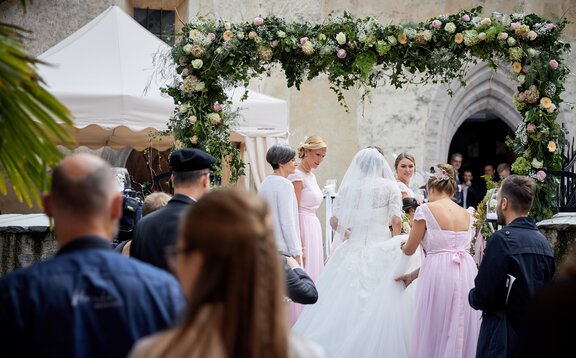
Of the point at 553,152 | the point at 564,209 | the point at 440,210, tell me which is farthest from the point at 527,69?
the point at 440,210

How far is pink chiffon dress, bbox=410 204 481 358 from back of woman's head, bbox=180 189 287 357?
5319 millimetres

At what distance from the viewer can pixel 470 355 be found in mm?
7270

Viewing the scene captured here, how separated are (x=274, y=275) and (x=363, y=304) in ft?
20.3

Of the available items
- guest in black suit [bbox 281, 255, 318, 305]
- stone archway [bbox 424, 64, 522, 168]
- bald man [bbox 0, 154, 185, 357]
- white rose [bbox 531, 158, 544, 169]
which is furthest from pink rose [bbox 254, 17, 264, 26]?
stone archway [bbox 424, 64, 522, 168]

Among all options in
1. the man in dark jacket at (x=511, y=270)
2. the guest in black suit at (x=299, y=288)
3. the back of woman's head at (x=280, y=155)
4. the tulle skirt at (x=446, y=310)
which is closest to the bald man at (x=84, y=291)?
the guest in black suit at (x=299, y=288)

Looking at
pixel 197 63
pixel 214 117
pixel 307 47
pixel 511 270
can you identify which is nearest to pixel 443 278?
pixel 511 270

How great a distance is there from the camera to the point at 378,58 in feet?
30.4

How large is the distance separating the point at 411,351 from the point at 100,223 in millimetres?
5295

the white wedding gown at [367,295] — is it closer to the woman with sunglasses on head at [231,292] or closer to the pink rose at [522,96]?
the pink rose at [522,96]

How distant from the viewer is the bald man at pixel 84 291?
270 cm

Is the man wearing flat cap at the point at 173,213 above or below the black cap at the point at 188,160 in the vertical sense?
below

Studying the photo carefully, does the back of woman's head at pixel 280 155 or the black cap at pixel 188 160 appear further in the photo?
the back of woman's head at pixel 280 155

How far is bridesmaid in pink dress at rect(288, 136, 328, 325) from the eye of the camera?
954 centimetres

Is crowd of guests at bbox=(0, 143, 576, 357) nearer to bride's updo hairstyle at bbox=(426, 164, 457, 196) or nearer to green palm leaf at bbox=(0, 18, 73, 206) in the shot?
bride's updo hairstyle at bbox=(426, 164, 457, 196)
